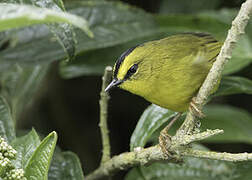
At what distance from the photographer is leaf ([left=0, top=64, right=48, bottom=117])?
109 inches

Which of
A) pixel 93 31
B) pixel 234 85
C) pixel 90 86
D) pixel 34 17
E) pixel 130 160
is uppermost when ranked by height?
pixel 34 17

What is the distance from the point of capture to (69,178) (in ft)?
6.68

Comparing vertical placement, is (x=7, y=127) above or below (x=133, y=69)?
below

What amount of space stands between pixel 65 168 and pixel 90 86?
5.63 feet

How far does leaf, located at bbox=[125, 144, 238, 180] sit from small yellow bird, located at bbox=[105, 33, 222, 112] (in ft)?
1.24

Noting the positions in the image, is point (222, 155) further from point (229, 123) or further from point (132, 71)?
point (229, 123)

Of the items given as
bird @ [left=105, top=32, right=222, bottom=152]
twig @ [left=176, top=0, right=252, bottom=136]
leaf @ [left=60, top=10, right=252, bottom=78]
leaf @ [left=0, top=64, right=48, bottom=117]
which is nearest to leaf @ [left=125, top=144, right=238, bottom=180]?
bird @ [left=105, top=32, right=222, bottom=152]

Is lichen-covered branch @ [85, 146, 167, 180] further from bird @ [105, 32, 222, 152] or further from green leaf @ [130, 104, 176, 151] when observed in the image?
bird @ [105, 32, 222, 152]

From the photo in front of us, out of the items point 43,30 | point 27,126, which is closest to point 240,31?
point 43,30

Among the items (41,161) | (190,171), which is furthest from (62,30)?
(190,171)

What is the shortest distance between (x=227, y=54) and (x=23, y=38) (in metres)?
1.58

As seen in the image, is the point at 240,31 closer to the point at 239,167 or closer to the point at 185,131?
the point at 185,131

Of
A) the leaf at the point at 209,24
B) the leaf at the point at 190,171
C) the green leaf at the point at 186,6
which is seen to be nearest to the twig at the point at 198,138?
the leaf at the point at 190,171

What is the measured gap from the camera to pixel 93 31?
2664mm
